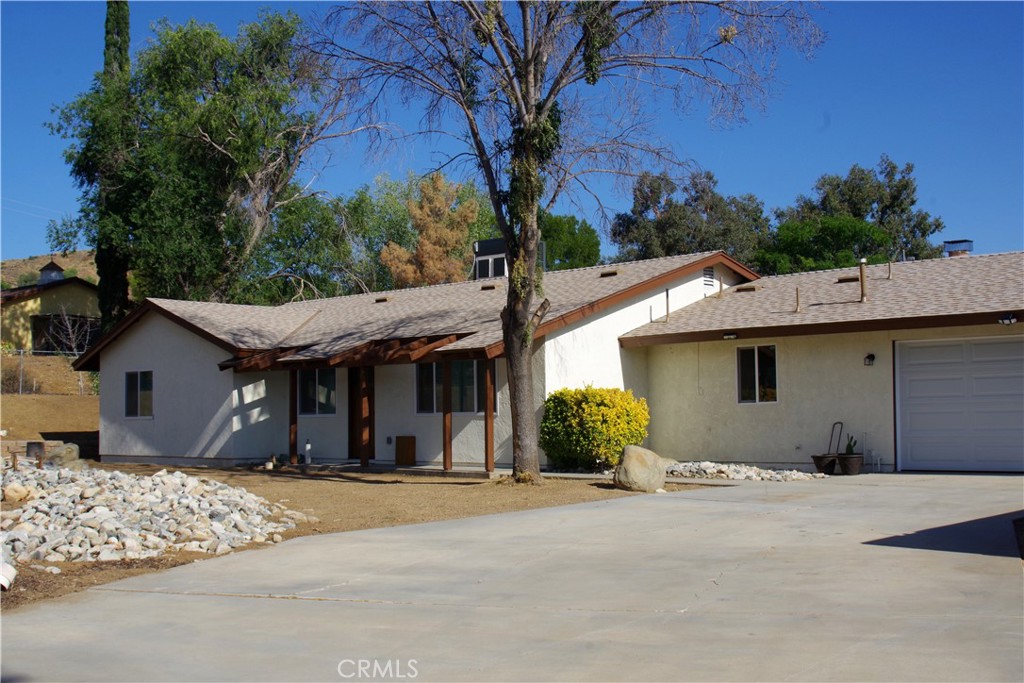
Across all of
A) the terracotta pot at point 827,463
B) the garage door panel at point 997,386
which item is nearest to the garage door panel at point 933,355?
the garage door panel at point 997,386

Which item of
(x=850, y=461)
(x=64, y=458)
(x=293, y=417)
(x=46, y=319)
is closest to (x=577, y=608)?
(x=850, y=461)

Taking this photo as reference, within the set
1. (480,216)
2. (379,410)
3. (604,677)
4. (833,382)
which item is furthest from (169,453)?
(480,216)

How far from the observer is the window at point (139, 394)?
27.8 m

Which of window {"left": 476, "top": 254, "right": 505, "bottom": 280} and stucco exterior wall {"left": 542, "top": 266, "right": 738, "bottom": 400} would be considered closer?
stucco exterior wall {"left": 542, "top": 266, "right": 738, "bottom": 400}

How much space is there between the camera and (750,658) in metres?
6.44

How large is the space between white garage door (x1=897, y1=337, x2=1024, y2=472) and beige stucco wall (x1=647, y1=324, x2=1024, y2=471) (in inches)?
11.2

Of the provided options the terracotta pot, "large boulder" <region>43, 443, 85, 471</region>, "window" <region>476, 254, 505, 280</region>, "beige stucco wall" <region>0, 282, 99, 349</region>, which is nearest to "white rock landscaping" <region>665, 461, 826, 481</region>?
the terracotta pot

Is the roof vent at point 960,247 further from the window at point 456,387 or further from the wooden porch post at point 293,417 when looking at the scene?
the wooden porch post at point 293,417

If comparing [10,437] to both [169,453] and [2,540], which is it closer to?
[169,453]

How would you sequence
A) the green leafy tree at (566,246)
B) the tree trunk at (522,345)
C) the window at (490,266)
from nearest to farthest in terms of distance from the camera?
the tree trunk at (522,345), the window at (490,266), the green leafy tree at (566,246)

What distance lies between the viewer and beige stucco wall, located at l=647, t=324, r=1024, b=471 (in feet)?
65.5

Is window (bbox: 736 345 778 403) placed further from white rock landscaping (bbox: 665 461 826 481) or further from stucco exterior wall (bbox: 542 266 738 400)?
stucco exterior wall (bbox: 542 266 738 400)

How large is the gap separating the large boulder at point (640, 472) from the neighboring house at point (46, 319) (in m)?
40.2

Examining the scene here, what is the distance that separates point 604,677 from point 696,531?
5984mm
